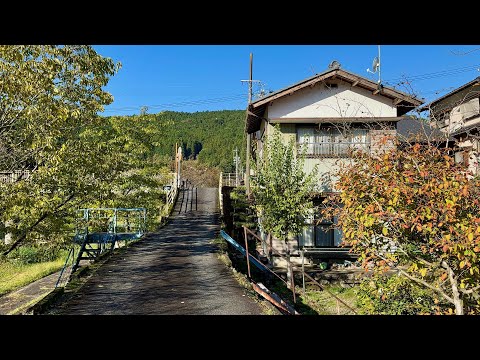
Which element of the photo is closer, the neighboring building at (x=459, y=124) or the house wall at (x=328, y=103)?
the neighboring building at (x=459, y=124)

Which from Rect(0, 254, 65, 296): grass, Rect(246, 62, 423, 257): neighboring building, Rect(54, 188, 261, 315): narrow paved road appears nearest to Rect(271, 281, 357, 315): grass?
Rect(246, 62, 423, 257): neighboring building

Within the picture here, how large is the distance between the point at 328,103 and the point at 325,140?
1412 millimetres

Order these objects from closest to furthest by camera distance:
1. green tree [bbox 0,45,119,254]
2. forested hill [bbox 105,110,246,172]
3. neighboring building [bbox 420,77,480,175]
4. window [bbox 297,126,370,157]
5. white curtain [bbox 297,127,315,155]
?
neighboring building [bbox 420,77,480,175]
green tree [bbox 0,45,119,254]
window [bbox 297,126,370,157]
white curtain [bbox 297,127,315,155]
forested hill [bbox 105,110,246,172]

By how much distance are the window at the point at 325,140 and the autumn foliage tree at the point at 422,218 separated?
8.16 m

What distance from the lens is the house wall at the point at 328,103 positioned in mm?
13797

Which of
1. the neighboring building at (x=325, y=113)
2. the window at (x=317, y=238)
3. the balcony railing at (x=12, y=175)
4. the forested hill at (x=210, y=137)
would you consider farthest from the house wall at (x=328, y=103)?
the forested hill at (x=210, y=137)

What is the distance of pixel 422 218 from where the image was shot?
4.15 metres

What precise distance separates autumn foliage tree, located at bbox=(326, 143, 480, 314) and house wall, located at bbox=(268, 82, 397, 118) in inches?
350

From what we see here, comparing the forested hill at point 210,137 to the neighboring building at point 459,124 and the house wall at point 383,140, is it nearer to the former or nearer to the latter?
the neighboring building at point 459,124

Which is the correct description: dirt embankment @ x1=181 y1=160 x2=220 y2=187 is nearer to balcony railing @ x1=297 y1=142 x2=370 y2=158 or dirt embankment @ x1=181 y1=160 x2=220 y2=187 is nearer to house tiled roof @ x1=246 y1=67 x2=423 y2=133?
house tiled roof @ x1=246 y1=67 x2=423 y2=133

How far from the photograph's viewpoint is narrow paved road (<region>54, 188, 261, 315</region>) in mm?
5977

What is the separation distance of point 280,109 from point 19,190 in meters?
8.90
